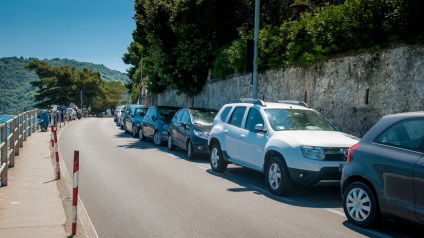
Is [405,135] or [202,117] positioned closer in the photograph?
[405,135]

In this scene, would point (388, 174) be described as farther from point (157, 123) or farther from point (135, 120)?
point (135, 120)

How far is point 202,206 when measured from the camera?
6.80 metres

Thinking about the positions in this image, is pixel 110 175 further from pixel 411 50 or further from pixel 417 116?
pixel 411 50

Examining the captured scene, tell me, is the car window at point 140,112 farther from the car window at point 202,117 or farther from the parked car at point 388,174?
the parked car at point 388,174

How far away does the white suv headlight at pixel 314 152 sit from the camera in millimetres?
7086

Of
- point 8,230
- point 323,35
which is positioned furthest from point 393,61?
point 8,230

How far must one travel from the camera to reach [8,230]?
17.2 feet

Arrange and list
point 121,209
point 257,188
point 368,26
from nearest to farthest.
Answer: point 121,209 < point 257,188 < point 368,26

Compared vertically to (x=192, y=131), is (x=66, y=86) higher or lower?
higher

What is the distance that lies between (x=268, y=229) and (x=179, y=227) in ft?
4.03

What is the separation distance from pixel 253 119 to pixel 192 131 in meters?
4.26

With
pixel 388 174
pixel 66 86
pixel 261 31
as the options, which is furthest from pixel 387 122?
pixel 66 86

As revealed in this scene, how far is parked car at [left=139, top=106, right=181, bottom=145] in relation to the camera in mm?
16812

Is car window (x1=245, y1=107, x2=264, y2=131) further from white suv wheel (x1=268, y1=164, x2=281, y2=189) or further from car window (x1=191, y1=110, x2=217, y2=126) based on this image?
car window (x1=191, y1=110, x2=217, y2=126)
